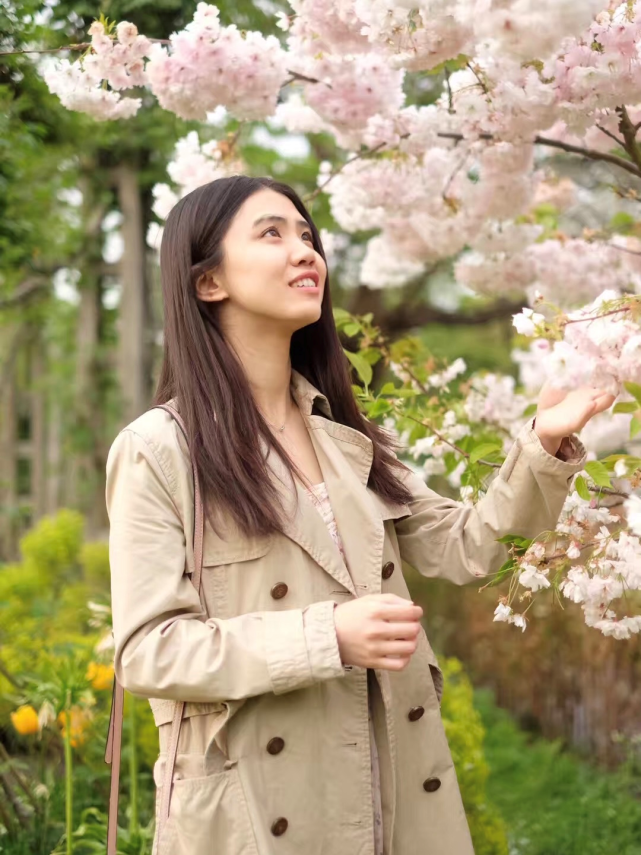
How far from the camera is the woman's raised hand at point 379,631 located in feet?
4.52

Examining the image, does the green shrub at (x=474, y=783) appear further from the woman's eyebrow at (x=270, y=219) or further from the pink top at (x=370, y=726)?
the woman's eyebrow at (x=270, y=219)

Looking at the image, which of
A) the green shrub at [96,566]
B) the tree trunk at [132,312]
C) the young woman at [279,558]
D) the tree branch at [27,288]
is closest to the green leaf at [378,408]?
the young woman at [279,558]

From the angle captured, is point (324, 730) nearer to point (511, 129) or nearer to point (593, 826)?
point (511, 129)

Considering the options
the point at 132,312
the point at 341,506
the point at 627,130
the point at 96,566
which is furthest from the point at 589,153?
the point at 132,312

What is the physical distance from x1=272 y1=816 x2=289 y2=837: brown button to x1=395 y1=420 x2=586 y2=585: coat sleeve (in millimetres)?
531

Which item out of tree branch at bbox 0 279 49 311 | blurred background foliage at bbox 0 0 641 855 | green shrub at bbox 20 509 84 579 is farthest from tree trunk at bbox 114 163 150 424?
green shrub at bbox 20 509 84 579

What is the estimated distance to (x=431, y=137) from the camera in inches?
108

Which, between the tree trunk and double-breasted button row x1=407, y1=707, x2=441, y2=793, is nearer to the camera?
double-breasted button row x1=407, y1=707, x2=441, y2=793

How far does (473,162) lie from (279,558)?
6.38 feet

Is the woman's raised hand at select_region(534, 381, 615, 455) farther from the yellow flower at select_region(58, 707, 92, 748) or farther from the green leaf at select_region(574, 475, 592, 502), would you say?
the yellow flower at select_region(58, 707, 92, 748)

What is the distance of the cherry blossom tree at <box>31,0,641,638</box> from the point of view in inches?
61.9

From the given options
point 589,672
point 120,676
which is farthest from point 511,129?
point 589,672

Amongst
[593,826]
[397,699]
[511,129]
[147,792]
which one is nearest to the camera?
[397,699]

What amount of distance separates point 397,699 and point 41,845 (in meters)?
1.55
